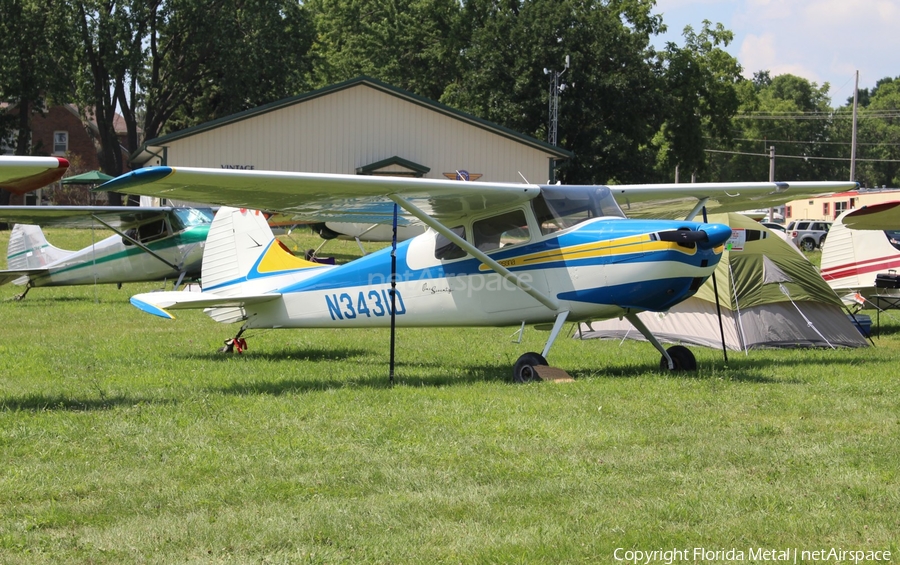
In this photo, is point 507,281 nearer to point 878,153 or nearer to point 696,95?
point 696,95

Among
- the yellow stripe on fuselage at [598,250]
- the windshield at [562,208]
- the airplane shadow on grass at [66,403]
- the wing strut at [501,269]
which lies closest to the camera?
the airplane shadow on grass at [66,403]

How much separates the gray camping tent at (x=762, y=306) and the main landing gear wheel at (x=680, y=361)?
2.48 metres

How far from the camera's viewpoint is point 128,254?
20875 mm

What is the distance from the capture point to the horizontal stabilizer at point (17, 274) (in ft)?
59.2

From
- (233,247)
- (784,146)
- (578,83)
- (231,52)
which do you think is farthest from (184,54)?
(784,146)

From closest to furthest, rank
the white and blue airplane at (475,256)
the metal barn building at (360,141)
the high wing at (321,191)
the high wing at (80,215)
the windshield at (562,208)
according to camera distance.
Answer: the high wing at (321,191) → the white and blue airplane at (475,256) → the windshield at (562,208) → the high wing at (80,215) → the metal barn building at (360,141)

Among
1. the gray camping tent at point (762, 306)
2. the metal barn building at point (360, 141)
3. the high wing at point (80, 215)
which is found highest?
the metal barn building at point (360, 141)

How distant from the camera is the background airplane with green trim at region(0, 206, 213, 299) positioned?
2059cm

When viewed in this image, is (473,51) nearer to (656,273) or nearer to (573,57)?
(573,57)

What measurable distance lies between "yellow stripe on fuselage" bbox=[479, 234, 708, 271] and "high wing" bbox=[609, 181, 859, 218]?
115 cm

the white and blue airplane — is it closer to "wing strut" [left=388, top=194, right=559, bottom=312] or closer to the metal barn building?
"wing strut" [left=388, top=194, right=559, bottom=312]

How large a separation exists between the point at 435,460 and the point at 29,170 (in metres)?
3.80

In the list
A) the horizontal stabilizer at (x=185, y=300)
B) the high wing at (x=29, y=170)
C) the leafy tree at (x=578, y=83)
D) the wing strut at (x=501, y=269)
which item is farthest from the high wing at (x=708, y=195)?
the leafy tree at (x=578, y=83)

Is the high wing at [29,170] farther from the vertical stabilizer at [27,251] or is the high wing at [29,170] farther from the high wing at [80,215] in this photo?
the vertical stabilizer at [27,251]
